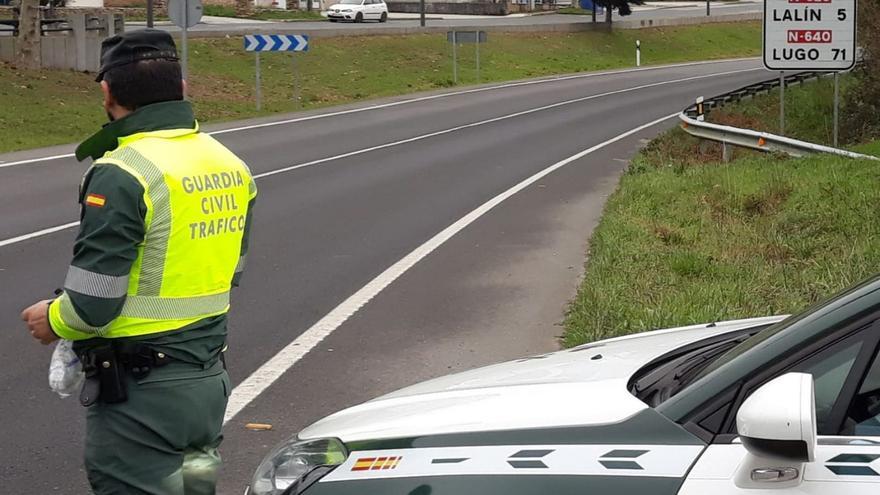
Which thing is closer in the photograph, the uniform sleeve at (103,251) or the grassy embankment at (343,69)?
the uniform sleeve at (103,251)

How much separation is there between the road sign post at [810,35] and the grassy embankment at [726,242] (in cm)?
144

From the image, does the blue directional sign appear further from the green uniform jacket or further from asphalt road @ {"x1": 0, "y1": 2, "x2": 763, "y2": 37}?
the green uniform jacket

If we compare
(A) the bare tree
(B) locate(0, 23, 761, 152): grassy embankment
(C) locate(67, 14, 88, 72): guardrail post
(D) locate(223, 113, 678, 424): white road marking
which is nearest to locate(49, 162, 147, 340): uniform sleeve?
(D) locate(223, 113, 678, 424): white road marking

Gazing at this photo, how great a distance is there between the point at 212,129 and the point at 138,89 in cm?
2122

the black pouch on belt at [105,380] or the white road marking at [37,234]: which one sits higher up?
the black pouch on belt at [105,380]

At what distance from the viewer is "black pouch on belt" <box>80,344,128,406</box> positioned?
12.0 feet

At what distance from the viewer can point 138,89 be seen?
376 centimetres

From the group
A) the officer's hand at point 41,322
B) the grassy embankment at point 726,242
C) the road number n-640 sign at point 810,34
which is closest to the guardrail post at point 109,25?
the grassy embankment at point 726,242

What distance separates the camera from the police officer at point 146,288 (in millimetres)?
3594

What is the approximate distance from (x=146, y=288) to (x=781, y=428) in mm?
1895

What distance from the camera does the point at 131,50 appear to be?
3.76 m

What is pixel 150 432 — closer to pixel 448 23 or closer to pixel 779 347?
pixel 779 347

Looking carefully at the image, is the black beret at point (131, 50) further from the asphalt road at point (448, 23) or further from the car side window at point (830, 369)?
the asphalt road at point (448, 23)

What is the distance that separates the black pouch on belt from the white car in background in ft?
187
